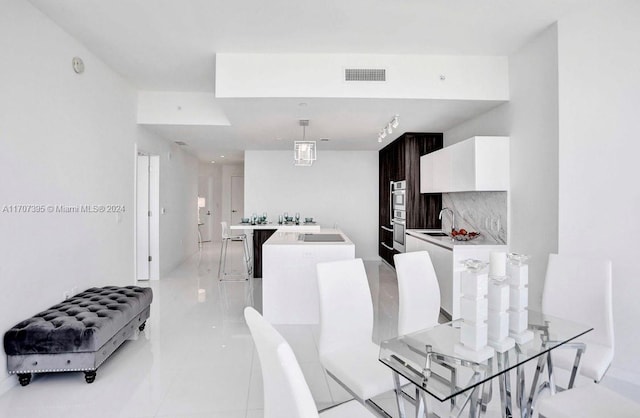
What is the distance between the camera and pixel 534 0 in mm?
2686

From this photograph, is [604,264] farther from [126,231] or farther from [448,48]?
[126,231]

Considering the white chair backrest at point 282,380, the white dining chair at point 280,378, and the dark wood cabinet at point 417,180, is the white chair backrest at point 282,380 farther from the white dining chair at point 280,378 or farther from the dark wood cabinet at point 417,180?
the dark wood cabinet at point 417,180

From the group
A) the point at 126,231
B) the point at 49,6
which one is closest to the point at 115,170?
the point at 126,231

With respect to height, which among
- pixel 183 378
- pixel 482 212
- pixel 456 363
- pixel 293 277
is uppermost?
pixel 482 212

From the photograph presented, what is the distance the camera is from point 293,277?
396 centimetres

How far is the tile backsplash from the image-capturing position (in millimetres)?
3842

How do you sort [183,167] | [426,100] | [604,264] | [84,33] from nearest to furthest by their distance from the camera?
[604,264], [84,33], [426,100], [183,167]

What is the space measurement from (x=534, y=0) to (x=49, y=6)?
3883 mm

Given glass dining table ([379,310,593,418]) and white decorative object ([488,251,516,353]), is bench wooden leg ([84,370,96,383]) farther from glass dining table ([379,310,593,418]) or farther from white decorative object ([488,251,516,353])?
white decorative object ([488,251,516,353])

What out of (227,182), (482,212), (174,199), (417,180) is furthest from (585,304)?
(227,182)

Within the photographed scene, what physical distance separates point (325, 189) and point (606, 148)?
5.59 meters

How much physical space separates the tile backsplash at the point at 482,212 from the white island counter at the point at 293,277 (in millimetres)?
1662

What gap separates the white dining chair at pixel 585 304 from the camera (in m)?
1.96

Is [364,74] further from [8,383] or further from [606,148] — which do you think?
[8,383]
